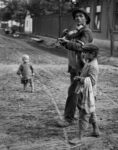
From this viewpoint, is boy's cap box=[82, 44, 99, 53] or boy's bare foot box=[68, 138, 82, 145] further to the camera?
boy's cap box=[82, 44, 99, 53]

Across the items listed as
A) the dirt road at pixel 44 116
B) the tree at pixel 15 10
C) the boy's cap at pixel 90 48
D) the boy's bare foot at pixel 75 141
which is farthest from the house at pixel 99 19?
the boy's bare foot at pixel 75 141

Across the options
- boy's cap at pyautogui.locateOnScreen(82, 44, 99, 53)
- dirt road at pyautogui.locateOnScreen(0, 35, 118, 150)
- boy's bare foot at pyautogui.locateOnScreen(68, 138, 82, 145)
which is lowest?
dirt road at pyautogui.locateOnScreen(0, 35, 118, 150)

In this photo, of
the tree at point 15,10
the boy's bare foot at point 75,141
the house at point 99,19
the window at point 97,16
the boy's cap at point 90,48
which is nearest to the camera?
the boy's bare foot at point 75,141

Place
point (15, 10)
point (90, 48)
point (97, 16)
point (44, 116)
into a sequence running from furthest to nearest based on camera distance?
point (15, 10) → point (97, 16) → point (44, 116) → point (90, 48)

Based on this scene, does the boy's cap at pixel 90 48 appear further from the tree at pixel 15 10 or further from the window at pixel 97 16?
the tree at pixel 15 10

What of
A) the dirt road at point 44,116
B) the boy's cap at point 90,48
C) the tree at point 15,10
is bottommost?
the dirt road at point 44,116

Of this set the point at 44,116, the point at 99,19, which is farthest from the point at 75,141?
the point at 99,19

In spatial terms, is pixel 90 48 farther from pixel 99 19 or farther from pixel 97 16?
pixel 97 16

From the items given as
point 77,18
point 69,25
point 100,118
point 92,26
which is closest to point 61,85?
point 100,118

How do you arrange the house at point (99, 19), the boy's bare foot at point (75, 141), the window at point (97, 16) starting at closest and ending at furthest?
the boy's bare foot at point (75, 141) → the house at point (99, 19) → the window at point (97, 16)

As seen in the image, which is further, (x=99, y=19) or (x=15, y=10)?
(x=15, y=10)

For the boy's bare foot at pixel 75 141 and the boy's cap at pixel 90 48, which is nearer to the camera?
the boy's bare foot at pixel 75 141

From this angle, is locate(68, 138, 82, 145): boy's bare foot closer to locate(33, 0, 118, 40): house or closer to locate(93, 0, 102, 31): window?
locate(33, 0, 118, 40): house

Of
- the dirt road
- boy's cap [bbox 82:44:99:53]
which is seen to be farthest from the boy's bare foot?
boy's cap [bbox 82:44:99:53]
